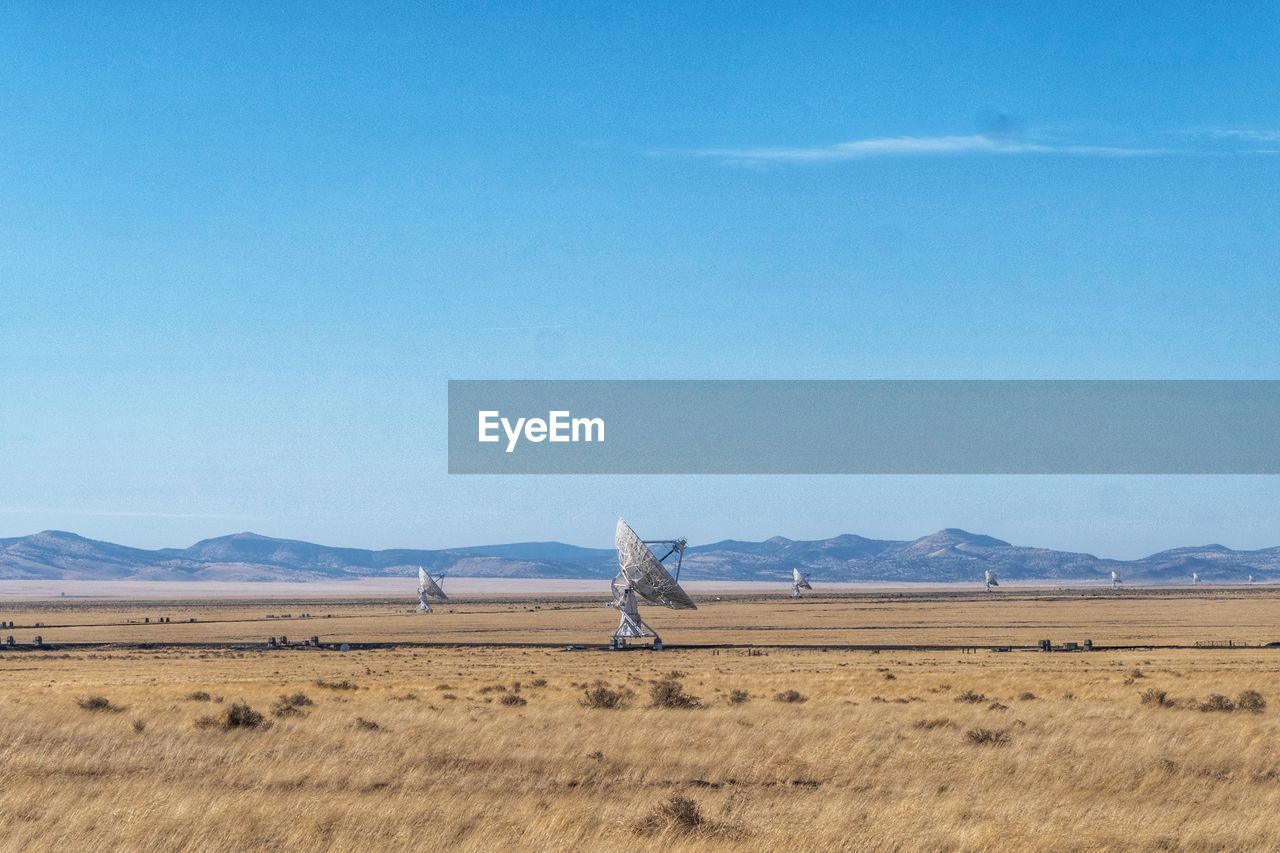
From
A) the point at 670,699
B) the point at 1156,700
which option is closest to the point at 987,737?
the point at 1156,700

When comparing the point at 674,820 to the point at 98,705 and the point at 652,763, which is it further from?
the point at 98,705

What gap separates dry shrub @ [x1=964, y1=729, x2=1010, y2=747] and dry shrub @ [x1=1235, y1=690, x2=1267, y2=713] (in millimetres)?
9561

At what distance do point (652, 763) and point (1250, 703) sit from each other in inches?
758

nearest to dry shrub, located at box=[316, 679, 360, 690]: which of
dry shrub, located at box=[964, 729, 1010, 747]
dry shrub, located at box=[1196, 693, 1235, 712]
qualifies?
dry shrub, located at box=[964, 729, 1010, 747]

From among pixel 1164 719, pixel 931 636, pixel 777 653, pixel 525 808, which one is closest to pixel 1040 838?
pixel 525 808

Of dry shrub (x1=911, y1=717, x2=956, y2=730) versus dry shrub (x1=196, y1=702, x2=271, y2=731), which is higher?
dry shrub (x1=196, y1=702, x2=271, y2=731)

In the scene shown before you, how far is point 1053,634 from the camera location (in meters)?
109

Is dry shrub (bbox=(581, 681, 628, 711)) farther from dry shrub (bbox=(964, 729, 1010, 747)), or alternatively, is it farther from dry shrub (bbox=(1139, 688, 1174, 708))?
dry shrub (bbox=(1139, 688, 1174, 708))

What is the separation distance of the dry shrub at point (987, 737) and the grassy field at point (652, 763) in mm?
121

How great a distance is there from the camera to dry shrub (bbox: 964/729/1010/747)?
28188mm

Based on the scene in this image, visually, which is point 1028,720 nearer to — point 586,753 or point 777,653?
point 586,753

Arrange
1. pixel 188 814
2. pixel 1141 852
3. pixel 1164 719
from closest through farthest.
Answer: pixel 1141 852 → pixel 188 814 → pixel 1164 719

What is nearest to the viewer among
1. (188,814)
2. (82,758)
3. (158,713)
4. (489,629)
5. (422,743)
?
(188,814)

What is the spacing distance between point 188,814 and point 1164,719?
75.4ft
